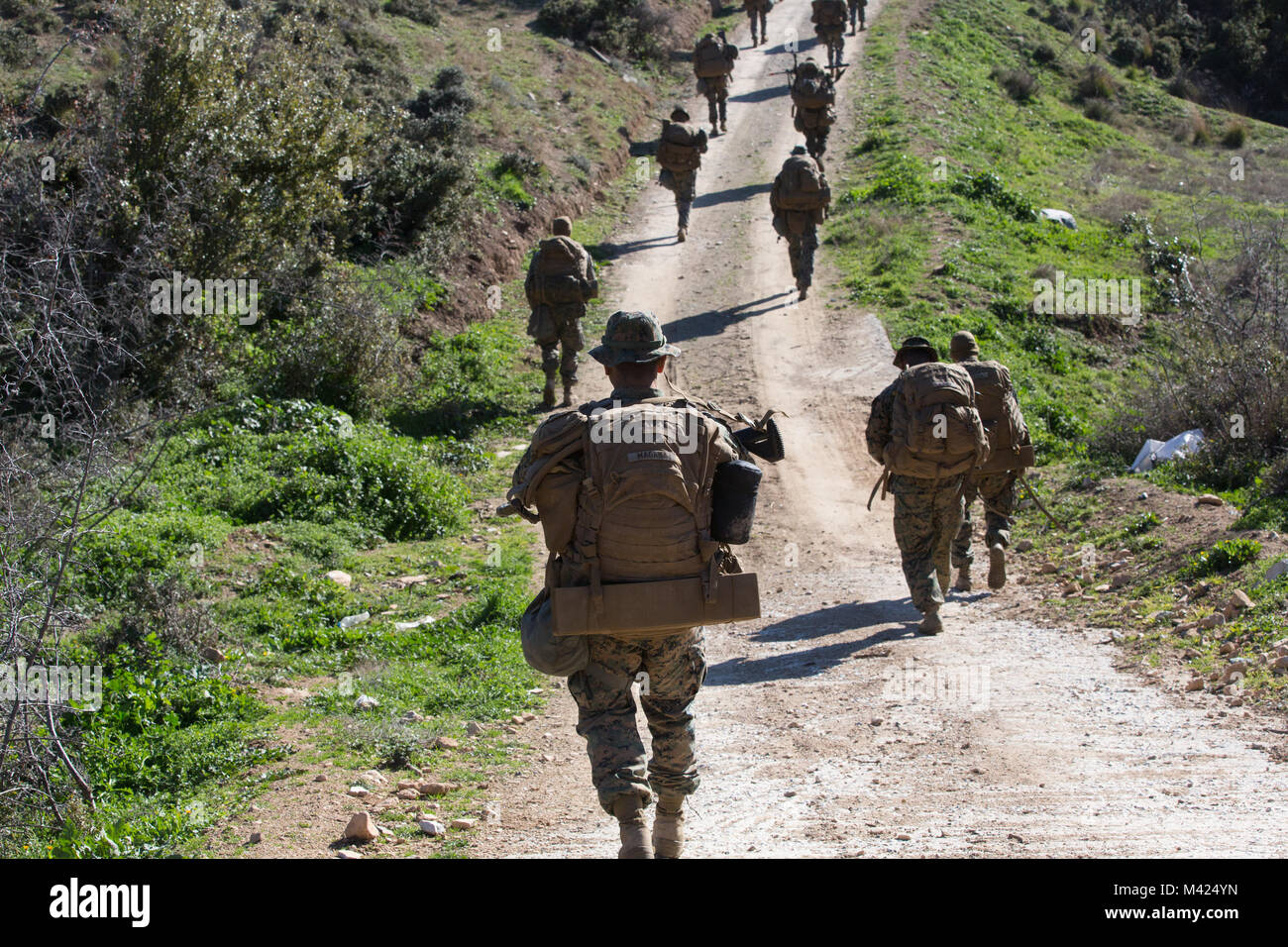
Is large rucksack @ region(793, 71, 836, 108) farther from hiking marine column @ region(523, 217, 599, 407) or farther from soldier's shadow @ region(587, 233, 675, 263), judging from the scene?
hiking marine column @ region(523, 217, 599, 407)

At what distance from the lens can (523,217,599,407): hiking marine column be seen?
534 inches

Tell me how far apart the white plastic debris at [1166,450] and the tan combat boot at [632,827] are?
8.86 m

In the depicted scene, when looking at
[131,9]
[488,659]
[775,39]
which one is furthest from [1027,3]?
[488,659]

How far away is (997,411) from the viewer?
940 centimetres

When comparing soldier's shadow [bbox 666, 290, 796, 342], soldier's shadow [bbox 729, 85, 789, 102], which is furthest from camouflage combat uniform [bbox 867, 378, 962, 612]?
soldier's shadow [bbox 729, 85, 789, 102]

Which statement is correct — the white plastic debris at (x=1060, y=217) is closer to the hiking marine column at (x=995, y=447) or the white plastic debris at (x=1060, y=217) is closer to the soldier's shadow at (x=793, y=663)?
the hiking marine column at (x=995, y=447)

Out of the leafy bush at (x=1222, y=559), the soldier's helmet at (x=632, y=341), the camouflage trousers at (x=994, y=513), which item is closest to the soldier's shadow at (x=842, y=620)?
the camouflage trousers at (x=994, y=513)

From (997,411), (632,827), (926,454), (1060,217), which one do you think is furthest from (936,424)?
(1060,217)

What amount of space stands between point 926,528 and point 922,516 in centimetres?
10

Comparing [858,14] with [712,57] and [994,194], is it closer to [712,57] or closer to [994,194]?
[712,57]

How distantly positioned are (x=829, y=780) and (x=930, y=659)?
227 centimetres

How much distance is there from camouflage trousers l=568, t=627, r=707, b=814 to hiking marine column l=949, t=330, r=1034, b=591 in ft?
14.5
